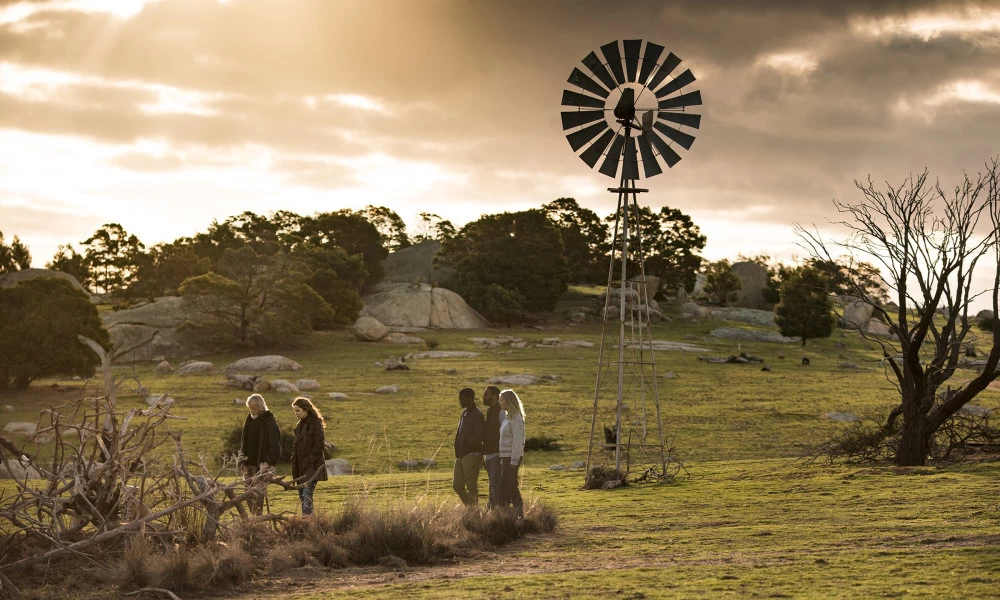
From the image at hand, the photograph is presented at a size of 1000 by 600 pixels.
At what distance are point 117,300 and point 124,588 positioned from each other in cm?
8587

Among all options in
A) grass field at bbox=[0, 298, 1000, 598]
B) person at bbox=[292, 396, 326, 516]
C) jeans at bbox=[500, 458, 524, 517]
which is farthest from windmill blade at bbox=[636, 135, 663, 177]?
person at bbox=[292, 396, 326, 516]

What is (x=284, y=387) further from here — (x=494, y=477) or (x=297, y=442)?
(x=494, y=477)

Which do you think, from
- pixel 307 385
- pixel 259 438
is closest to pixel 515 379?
pixel 307 385

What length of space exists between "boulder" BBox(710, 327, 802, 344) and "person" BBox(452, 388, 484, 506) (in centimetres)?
5868

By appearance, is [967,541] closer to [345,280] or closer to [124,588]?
[124,588]

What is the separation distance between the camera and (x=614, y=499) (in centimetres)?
1780

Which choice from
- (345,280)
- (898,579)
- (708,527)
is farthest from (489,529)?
(345,280)

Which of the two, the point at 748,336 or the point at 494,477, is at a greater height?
the point at 748,336

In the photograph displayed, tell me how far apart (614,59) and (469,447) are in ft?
36.0

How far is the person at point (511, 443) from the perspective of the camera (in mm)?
12617

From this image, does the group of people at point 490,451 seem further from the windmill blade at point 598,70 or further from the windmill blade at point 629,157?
the windmill blade at point 598,70

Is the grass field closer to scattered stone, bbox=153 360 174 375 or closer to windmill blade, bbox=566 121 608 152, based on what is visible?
scattered stone, bbox=153 360 174 375

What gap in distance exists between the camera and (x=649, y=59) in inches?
806

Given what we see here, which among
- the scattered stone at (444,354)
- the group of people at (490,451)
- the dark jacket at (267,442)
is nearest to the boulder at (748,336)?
the scattered stone at (444,354)
